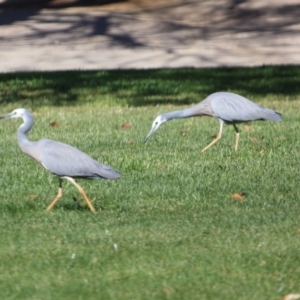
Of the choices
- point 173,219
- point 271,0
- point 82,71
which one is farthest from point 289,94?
point 271,0

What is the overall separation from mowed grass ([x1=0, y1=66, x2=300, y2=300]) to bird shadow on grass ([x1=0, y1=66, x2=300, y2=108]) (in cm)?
82

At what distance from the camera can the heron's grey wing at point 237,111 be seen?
32.3 ft

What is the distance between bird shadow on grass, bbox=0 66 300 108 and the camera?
13969mm

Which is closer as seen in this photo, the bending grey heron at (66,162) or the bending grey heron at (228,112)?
the bending grey heron at (66,162)

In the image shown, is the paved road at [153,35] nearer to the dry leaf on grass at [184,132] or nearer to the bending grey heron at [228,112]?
the dry leaf on grass at [184,132]

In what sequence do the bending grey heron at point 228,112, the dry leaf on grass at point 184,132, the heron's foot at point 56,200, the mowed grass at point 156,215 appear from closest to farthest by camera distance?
1. the mowed grass at point 156,215
2. the heron's foot at point 56,200
3. the bending grey heron at point 228,112
4. the dry leaf on grass at point 184,132

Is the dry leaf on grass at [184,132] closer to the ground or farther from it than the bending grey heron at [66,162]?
closer to the ground

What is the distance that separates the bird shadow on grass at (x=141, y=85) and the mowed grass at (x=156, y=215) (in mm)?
821

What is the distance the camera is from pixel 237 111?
9859 mm

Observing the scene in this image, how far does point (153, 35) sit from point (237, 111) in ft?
35.7

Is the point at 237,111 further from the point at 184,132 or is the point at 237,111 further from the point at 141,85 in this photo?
the point at 141,85

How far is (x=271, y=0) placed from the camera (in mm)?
25266

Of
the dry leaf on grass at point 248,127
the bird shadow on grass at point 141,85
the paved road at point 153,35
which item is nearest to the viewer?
the dry leaf on grass at point 248,127

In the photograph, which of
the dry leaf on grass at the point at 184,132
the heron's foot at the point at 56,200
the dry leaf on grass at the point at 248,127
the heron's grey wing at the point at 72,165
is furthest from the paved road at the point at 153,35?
the heron's grey wing at the point at 72,165
